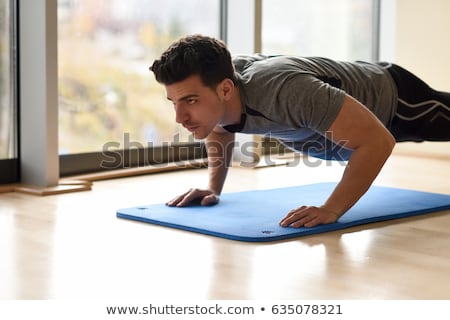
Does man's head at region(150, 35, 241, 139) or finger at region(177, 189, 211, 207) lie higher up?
man's head at region(150, 35, 241, 139)

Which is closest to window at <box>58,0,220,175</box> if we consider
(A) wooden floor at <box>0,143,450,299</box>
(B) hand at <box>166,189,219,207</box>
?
(A) wooden floor at <box>0,143,450,299</box>

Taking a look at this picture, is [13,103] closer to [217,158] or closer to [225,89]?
[217,158]

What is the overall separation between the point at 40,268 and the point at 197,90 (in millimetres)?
618

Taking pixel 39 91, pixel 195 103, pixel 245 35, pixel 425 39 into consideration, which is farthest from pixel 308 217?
pixel 425 39

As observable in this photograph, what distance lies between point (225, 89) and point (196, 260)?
52cm

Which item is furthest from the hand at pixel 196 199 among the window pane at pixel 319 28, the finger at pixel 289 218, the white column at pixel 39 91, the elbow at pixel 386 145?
the window pane at pixel 319 28

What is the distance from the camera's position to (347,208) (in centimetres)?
207

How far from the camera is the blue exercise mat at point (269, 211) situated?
78.6 inches

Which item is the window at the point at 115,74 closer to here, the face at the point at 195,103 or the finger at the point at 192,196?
the finger at the point at 192,196

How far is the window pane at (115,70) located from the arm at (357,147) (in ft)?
4.70

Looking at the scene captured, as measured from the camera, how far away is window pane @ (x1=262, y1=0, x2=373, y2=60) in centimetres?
406

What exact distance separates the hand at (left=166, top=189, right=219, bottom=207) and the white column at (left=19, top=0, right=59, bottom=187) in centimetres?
71

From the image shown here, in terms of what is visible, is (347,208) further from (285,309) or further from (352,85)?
(285,309)

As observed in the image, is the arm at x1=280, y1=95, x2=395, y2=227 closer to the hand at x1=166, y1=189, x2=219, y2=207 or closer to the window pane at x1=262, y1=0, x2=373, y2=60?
the hand at x1=166, y1=189, x2=219, y2=207
